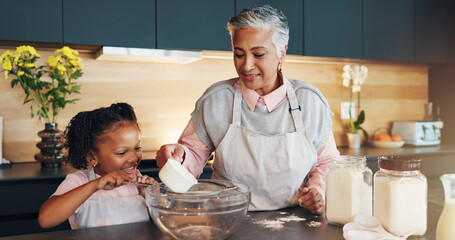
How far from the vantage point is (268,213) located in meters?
1.28

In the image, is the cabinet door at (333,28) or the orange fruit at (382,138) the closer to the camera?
the cabinet door at (333,28)

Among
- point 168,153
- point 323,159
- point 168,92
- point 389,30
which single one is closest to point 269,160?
point 323,159

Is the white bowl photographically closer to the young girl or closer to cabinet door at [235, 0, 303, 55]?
the young girl

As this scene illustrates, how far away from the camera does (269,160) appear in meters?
1.56

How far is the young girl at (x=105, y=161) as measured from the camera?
4.52 feet

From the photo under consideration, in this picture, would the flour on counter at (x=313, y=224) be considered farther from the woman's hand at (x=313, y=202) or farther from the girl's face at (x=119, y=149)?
the girl's face at (x=119, y=149)

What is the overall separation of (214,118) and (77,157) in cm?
52

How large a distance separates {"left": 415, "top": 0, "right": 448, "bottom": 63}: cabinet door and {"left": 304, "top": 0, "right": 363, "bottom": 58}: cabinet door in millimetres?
625

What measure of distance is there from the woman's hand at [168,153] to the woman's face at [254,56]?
35cm

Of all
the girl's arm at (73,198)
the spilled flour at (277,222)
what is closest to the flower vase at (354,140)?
the spilled flour at (277,222)

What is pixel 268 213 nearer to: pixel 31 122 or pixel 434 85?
pixel 31 122

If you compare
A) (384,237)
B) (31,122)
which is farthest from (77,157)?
(31,122)

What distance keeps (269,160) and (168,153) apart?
0.38m

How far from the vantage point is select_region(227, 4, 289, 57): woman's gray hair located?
1.50 m
